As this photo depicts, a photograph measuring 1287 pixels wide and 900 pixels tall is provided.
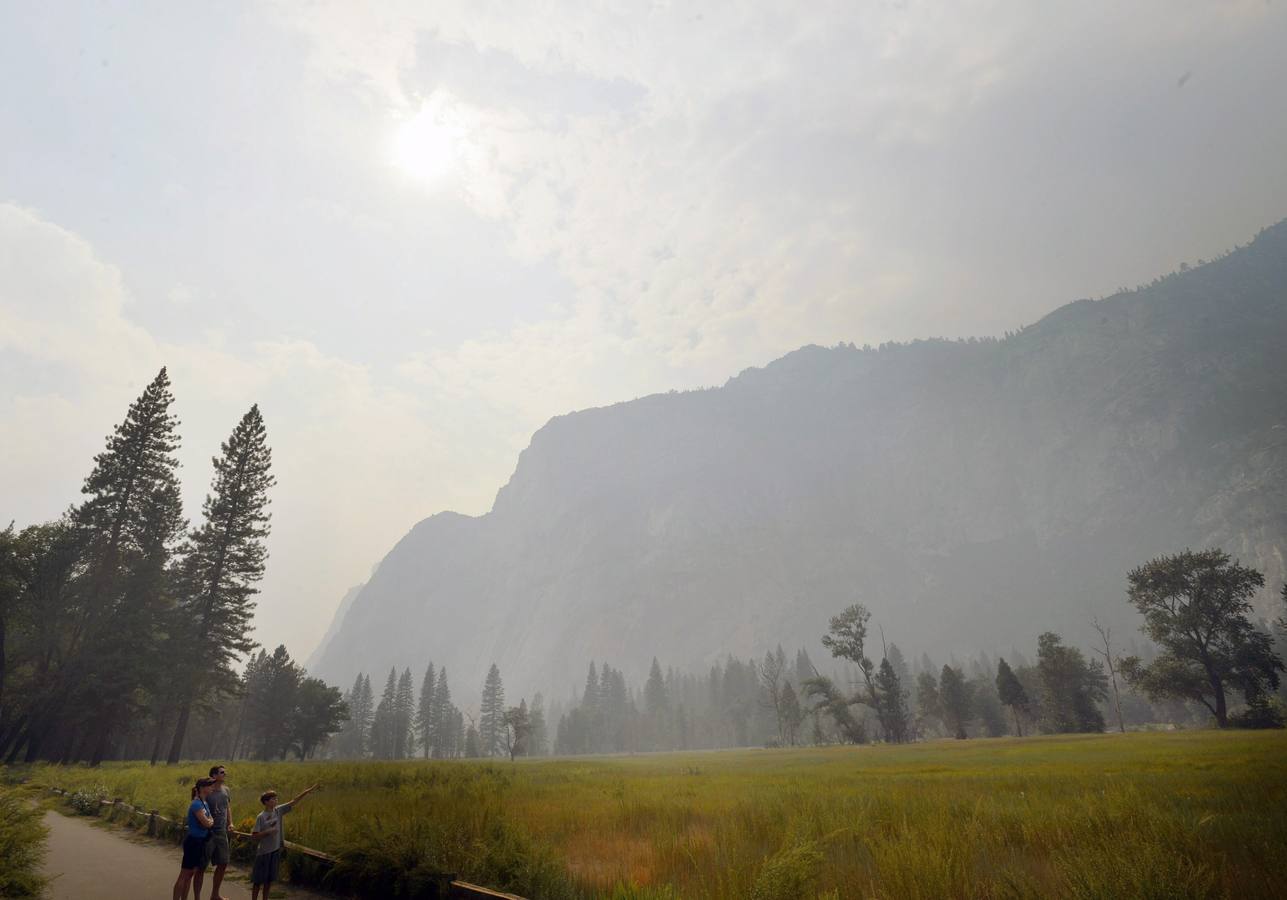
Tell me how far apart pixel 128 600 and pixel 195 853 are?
39.1 meters

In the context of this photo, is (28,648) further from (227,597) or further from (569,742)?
(569,742)

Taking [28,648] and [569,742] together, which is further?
[569,742]

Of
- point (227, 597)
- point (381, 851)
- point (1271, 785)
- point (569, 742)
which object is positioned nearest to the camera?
point (381, 851)

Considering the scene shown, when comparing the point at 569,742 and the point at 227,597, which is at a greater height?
the point at 227,597

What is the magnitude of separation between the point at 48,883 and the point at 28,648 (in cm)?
4074

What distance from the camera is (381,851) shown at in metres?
9.48

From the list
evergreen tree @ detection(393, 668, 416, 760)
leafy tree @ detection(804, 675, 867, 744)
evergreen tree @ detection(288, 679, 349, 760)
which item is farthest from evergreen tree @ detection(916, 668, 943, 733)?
evergreen tree @ detection(393, 668, 416, 760)

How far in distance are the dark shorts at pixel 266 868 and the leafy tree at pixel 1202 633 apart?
5911cm

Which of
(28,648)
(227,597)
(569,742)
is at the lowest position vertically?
(569,742)

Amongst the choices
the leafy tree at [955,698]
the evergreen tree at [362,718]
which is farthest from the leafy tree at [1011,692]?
the evergreen tree at [362,718]

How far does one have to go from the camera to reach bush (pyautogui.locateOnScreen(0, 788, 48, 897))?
9031 millimetres

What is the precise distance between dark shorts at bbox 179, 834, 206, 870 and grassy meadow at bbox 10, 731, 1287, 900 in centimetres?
211

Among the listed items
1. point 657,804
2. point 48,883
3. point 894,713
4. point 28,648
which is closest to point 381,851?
point 48,883

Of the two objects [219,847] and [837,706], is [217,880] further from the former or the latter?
[837,706]
